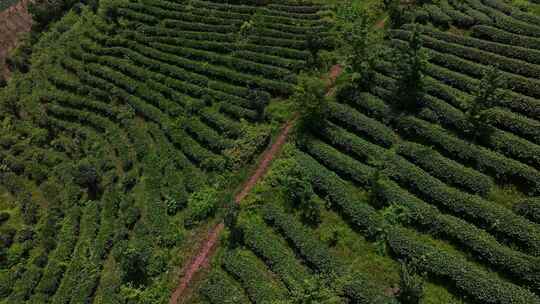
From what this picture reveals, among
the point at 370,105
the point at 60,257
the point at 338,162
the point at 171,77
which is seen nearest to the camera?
the point at 338,162

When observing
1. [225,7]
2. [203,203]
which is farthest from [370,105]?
[225,7]

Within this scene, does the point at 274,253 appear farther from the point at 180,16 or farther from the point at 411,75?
the point at 180,16

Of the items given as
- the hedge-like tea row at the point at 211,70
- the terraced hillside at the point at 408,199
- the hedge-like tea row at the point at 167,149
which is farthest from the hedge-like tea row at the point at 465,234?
the hedge-like tea row at the point at 167,149

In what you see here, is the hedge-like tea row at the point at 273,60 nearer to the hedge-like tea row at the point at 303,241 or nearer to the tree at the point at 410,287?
the hedge-like tea row at the point at 303,241

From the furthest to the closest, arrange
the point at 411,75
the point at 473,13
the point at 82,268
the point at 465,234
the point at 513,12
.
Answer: the point at 473,13 → the point at 513,12 → the point at 411,75 → the point at 82,268 → the point at 465,234

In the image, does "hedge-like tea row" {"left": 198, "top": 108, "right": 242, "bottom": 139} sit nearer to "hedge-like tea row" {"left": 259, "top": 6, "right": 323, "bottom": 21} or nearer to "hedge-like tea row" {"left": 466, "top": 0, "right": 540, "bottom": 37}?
"hedge-like tea row" {"left": 259, "top": 6, "right": 323, "bottom": 21}

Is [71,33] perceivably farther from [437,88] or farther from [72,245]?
[437,88]

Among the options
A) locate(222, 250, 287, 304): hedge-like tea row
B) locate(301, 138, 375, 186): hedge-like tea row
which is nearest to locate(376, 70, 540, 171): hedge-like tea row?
locate(301, 138, 375, 186): hedge-like tea row
